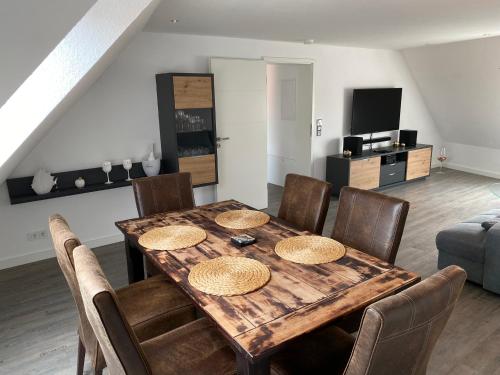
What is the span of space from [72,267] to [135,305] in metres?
0.48

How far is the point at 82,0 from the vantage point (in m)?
1.71

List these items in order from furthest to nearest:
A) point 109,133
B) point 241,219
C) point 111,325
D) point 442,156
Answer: point 442,156 → point 109,133 → point 241,219 → point 111,325

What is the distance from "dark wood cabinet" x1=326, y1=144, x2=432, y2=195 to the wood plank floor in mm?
1217

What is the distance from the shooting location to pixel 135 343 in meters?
1.18

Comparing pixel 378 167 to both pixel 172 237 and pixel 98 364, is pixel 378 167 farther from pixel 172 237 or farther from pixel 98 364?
pixel 98 364

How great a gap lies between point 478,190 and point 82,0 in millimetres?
6017

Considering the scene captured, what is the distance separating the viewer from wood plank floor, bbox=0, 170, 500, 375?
84.2 inches

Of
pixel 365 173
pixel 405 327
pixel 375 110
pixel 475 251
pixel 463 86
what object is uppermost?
pixel 463 86

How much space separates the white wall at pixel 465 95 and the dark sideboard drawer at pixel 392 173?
1.59 meters

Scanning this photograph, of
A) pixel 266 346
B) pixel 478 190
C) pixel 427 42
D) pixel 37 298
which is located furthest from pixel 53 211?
pixel 478 190

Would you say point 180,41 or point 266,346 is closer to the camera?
point 266,346

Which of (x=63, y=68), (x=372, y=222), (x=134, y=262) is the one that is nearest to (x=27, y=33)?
(x=63, y=68)

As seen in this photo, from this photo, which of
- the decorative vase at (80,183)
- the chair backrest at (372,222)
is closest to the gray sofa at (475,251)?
the chair backrest at (372,222)

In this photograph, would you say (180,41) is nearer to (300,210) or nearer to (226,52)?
(226,52)
